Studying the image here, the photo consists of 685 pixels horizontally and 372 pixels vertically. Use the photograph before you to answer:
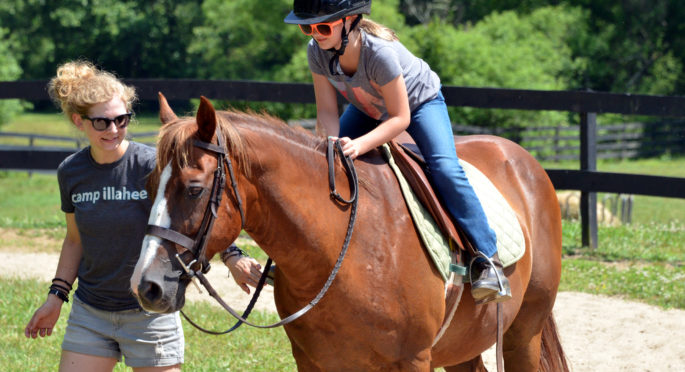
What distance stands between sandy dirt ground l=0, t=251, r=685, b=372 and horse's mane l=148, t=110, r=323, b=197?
291 cm

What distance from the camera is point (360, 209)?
121 inches

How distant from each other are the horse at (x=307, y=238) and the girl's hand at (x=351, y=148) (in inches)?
2.4

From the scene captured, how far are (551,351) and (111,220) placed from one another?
2561mm

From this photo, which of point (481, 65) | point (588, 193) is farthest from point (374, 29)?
point (481, 65)

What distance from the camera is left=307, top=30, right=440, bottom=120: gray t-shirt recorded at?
10.5 feet

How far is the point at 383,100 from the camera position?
11.1 ft


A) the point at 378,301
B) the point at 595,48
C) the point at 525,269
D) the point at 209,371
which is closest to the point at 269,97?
the point at 209,371

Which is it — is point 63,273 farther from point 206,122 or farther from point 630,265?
point 630,265

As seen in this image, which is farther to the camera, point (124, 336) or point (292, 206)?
point (124, 336)

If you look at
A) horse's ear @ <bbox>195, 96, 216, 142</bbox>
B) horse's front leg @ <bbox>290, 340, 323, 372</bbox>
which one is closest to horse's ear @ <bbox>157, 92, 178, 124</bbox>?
horse's ear @ <bbox>195, 96, 216, 142</bbox>

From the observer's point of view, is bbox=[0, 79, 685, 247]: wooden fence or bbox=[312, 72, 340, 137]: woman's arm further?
bbox=[0, 79, 685, 247]: wooden fence

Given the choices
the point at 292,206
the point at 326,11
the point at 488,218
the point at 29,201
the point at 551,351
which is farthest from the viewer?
the point at 29,201

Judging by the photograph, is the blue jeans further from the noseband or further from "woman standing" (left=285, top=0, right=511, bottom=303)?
the noseband

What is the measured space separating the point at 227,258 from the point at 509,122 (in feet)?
72.9
